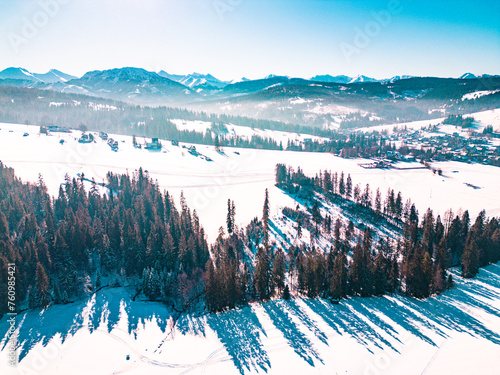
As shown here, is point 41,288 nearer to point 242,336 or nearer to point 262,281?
point 242,336

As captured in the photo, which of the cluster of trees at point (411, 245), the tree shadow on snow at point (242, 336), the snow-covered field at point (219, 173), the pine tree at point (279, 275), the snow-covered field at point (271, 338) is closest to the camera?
the snow-covered field at point (271, 338)

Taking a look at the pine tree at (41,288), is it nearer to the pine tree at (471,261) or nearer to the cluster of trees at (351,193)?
the pine tree at (471,261)

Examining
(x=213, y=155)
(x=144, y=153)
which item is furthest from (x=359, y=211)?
(x=144, y=153)

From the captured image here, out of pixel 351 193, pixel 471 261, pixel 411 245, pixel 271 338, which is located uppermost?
pixel 351 193

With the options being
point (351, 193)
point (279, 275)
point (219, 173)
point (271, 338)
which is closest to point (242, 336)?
point (271, 338)

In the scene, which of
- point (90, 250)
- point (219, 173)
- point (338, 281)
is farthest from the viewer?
point (219, 173)

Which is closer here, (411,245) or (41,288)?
(41,288)

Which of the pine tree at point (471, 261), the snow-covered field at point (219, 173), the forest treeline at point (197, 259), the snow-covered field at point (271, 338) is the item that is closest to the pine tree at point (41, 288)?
the forest treeline at point (197, 259)

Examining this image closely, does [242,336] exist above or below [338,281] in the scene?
below
